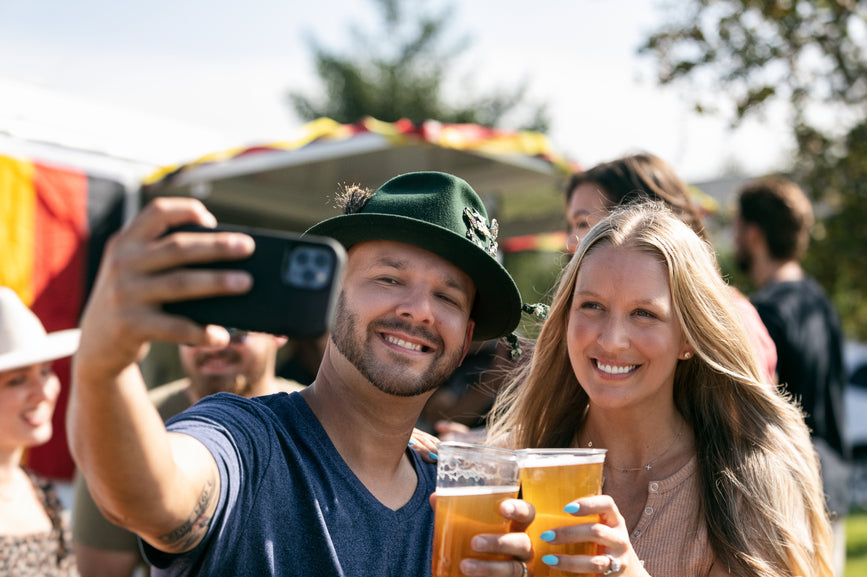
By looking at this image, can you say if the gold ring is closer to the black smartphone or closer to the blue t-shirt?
the blue t-shirt

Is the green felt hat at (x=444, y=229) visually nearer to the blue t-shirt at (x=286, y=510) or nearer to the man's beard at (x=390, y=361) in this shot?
the man's beard at (x=390, y=361)

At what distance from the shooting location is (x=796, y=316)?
386 centimetres

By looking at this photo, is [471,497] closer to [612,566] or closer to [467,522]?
[467,522]

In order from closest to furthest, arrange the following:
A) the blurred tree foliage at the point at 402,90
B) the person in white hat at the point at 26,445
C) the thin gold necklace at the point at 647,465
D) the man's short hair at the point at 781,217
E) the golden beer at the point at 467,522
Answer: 1. the golden beer at the point at 467,522
2. the thin gold necklace at the point at 647,465
3. the person in white hat at the point at 26,445
4. the man's short hair at the point at 781,217
5. the blurred tree foliage at the point at 402,90

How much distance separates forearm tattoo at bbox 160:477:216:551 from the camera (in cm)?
142

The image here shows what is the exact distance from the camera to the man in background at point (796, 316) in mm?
3797

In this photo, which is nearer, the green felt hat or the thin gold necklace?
the green felt hat

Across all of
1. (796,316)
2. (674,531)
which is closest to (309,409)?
(674,531)

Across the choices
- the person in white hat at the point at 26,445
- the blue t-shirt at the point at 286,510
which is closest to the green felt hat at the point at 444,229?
the blue t-shirt at the point at 286,510

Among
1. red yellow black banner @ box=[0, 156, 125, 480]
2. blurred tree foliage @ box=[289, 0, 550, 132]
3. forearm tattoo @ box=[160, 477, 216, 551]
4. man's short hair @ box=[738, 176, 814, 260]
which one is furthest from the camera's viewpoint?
blurred tree foliage @ box=[289, 0, 550, 132]

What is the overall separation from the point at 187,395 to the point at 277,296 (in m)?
2.84

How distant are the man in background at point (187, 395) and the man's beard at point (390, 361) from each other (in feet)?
4.59

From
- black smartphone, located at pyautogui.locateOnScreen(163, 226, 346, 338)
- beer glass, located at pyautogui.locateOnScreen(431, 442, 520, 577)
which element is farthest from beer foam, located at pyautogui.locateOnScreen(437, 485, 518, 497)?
black smartphone, located at pyautogui.locateOnScreen(163, 226, 346, 338)

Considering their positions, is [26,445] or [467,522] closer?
[467,522]
